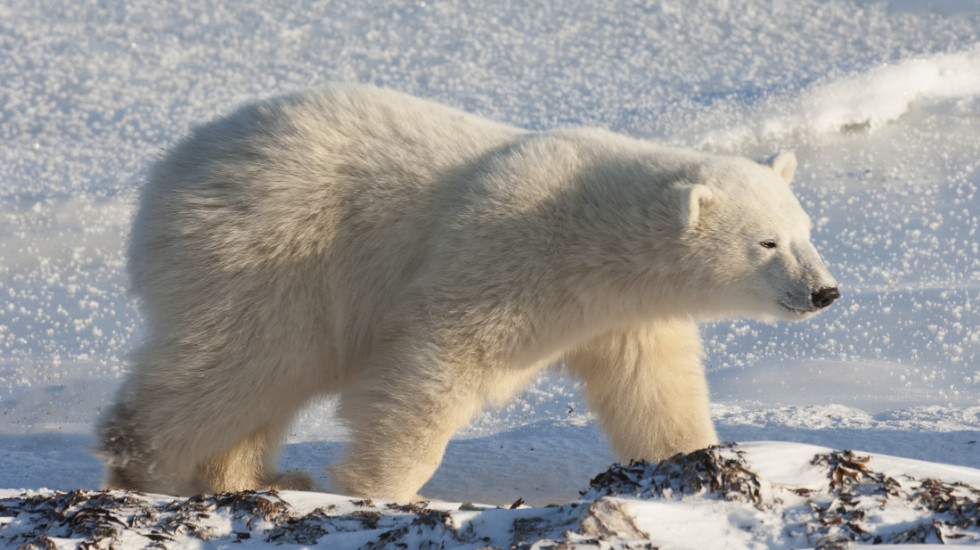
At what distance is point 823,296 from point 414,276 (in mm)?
1455

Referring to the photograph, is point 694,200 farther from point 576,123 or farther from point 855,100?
point 855,100

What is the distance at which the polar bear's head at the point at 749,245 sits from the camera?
361 cm

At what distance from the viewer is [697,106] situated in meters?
9.91

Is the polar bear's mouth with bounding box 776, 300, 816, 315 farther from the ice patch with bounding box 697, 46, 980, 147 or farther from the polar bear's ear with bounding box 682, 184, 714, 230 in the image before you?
the ice patch with bounding box 697, 46, 980, 147

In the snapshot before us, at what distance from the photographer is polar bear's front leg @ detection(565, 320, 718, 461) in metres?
4.09

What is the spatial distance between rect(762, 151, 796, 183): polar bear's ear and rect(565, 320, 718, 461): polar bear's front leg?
0.70 meters

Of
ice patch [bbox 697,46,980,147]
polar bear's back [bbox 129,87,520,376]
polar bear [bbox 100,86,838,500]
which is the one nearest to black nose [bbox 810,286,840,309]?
polar bear [bbox 100,86,838,500]

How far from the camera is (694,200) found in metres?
3.60

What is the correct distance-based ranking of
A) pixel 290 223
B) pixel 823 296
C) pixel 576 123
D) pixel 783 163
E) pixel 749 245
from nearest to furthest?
pixel 823 296 → pixel 749 245 → pixel 290 223 → pixel 783 163 → pixel 576 123

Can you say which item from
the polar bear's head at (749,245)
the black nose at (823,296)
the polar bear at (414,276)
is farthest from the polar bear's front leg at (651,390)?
the black nose at (823,296)

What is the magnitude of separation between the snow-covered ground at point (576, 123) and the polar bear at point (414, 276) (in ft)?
2.23

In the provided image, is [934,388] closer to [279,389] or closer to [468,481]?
[468,481]

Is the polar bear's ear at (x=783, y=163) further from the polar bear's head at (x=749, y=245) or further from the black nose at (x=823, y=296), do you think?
the black nose at (x=823, y=296)

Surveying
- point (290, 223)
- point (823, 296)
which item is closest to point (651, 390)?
point (823, 296)
